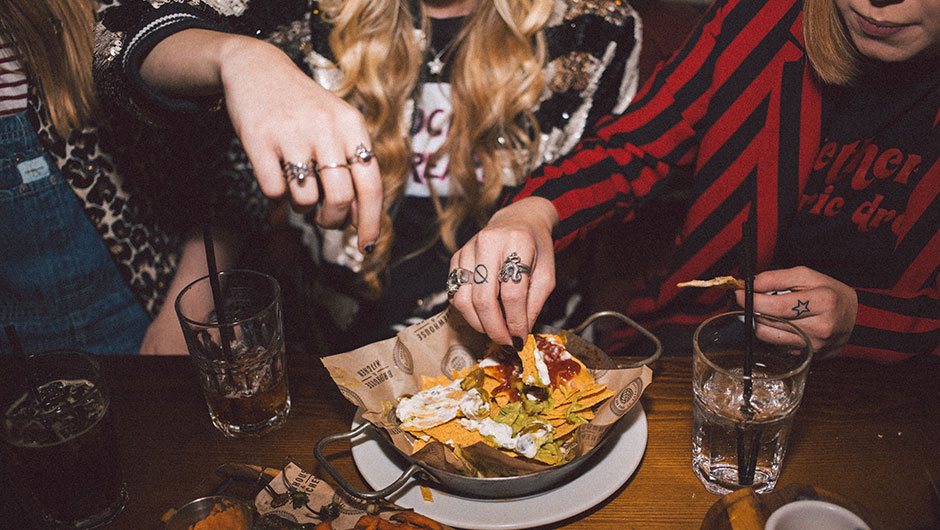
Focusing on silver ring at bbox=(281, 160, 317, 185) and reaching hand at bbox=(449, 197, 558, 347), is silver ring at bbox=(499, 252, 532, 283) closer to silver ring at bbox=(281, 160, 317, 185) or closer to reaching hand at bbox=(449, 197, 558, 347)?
reaching hand at bbox=(449, 197, 558, 347)

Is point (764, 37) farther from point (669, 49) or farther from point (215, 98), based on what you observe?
point (215, 98)

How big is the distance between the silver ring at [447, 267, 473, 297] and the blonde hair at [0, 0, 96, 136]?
1068 mm

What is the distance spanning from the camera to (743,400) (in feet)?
3.27

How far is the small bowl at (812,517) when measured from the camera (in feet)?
2.62

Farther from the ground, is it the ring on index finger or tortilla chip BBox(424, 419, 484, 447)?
the ring on index finger

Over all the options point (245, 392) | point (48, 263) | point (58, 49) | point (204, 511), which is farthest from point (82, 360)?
point (58, 49)

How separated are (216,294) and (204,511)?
0.34 meters

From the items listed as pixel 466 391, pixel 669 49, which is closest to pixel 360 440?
pixel 466 391

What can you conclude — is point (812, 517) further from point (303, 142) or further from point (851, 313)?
point (303, 142)

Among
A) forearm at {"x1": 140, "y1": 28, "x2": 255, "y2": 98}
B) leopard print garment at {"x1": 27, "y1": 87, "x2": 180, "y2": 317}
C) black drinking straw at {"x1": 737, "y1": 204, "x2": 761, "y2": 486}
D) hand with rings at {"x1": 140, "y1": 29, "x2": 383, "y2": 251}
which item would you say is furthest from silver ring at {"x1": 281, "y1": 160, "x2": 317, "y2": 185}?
leopard print garment at {"x1": 27, "y1": 87, "x2": 180, "y2": 317}

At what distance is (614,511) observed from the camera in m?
0.99

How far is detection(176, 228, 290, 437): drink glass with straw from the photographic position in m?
1.11

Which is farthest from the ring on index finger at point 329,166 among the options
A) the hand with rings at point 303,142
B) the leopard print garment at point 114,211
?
the leopard print garment at point 114,211

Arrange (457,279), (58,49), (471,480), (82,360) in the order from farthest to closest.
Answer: (58,49), (457,279), (82,360), (471,480)
